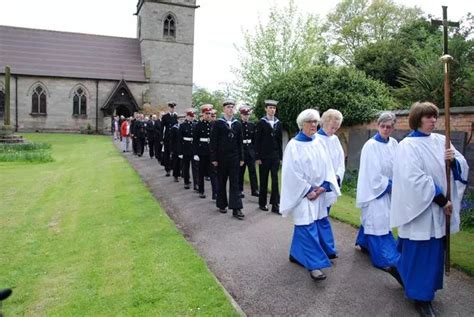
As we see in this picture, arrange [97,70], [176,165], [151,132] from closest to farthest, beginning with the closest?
[176,165], [151,132], [97,70]

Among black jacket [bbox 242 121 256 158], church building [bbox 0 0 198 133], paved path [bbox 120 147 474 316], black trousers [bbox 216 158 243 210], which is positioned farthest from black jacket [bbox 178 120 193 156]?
church building [bbox 0 0 198 133]

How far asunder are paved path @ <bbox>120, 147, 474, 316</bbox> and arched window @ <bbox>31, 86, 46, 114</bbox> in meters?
39.1

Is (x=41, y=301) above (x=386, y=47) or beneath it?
beneath

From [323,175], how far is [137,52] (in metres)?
45.8

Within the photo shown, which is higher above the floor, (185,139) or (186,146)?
(185,139)

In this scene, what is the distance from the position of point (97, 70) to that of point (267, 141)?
3918 centimetres

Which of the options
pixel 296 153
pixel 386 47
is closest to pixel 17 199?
pixel 296 153

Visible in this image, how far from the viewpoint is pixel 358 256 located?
6562 mm

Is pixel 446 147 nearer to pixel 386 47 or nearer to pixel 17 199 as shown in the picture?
pixel 17 199

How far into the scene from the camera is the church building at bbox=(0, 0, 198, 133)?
43.4 meters

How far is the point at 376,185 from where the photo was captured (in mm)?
6074

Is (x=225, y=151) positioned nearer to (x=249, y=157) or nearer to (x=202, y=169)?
(x=249, y=157)

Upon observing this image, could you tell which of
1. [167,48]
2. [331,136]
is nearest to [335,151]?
[331,136]

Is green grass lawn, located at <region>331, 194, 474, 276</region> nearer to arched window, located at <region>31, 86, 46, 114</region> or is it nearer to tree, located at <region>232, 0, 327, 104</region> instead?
tree, located at <region>232, 0, 327, 104</region>
